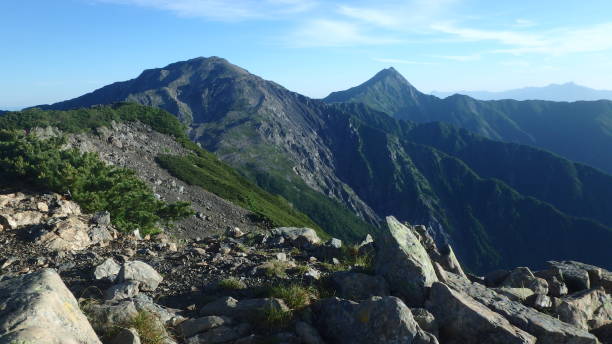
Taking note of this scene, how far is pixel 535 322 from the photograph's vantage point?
982 cm

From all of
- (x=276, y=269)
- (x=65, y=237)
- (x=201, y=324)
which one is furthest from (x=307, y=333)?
(x=65, y=237)

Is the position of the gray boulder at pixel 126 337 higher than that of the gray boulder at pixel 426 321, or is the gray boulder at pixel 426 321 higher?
the gray boulder at pixel 126 337

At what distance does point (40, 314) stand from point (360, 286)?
290 inches

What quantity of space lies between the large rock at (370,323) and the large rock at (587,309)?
5963 mm

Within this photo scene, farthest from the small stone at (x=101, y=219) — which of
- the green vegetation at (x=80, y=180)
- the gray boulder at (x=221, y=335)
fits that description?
the gray boulder at (x=221, y=335)

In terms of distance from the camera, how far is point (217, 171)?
106m

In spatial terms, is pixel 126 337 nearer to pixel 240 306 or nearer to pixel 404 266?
pixel 240 306

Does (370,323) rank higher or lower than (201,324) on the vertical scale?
higher

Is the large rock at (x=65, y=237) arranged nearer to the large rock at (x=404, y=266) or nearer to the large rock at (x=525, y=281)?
the large rock at (x=404, y=266)

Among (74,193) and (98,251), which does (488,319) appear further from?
(74,193)

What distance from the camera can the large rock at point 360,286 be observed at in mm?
10758

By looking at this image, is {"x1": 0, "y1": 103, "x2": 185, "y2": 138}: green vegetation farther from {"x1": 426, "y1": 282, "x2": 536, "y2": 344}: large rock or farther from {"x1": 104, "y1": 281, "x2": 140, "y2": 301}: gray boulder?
{"x1": 426, "y1": 282, "x2": 536, "y2": 344}: large rock

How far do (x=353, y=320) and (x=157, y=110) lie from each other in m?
117

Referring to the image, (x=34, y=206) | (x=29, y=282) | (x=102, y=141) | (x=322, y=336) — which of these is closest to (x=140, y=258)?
(x=29, y=282)
